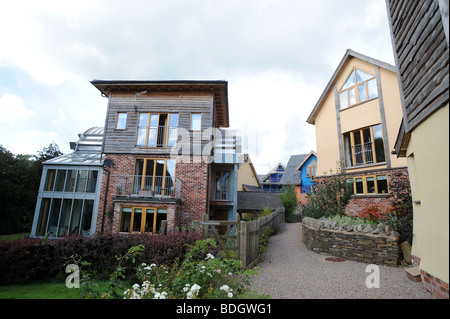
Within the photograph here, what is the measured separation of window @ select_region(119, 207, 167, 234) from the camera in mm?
11484

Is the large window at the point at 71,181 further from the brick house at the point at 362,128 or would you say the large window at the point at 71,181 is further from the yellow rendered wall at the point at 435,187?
the yellow rendered wall at the point at 435,187

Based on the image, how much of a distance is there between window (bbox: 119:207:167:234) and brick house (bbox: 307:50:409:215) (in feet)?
32.4

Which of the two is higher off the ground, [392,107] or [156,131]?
[392,107]

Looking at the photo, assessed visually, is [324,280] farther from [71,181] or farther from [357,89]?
[71,181]

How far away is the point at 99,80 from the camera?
43.1 feet

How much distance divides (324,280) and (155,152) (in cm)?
1044

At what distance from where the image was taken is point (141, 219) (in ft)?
37.9

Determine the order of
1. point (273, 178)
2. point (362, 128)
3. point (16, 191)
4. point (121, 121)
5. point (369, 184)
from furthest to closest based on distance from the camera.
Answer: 1. point (273, 178)
2. point (16, 191)
3. point (121, 121)
4. point (362, 128)
5. point (369, 184)

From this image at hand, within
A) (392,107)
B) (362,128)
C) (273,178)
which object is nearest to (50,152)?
(362,128)

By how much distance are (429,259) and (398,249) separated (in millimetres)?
3039

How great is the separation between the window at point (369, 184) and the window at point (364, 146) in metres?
0.89

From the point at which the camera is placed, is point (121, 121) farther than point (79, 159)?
No

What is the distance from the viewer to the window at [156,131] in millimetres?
13047

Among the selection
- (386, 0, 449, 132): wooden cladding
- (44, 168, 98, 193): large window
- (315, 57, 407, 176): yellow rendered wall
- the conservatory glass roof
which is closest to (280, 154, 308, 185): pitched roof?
(315, 57, 407, 176): yellow rendered wall
